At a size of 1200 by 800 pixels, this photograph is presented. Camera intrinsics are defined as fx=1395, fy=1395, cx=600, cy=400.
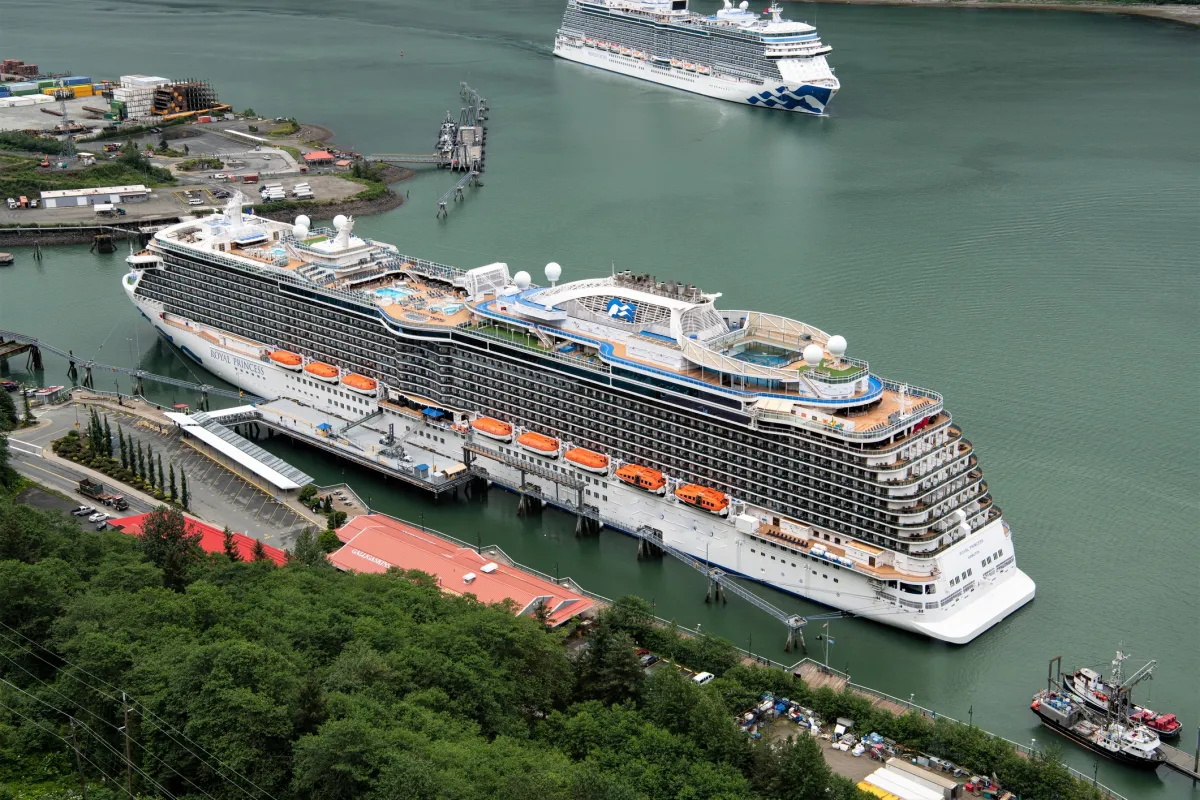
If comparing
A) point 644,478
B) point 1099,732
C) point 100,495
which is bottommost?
point 100,495

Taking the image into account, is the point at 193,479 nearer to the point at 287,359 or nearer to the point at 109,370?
the point at 287,359

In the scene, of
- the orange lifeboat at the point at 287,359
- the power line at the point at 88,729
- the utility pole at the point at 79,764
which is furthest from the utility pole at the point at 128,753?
the orange lifeboat at the point at 287,359

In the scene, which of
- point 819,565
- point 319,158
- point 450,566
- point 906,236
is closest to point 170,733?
point 450,566

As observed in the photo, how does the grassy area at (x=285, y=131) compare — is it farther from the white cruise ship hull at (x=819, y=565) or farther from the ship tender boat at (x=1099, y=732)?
the ship tender boat at (x=1099, y=732)

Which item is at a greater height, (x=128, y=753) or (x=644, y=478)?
(x=128, y=753)

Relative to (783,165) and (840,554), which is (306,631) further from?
(783,165)
